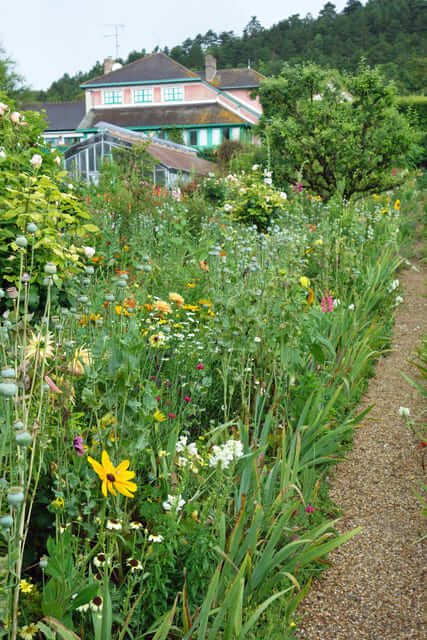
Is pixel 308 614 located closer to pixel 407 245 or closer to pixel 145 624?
pixel 145 624

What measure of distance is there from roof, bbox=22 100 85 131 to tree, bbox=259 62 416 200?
38340 millimetres

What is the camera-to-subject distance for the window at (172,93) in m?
36.1

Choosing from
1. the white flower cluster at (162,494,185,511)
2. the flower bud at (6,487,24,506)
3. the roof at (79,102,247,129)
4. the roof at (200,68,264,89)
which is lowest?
the white flower cluster at (162,494,185,511)

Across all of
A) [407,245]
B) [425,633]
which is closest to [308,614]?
[425,633]

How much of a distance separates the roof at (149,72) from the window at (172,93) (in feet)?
2.19

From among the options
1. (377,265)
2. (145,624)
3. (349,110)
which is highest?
(349,110)

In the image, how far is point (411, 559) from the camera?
2242 millimetres

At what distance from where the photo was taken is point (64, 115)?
152 ft

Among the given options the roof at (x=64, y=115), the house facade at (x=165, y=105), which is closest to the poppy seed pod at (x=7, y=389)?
the house facade at (x=165, y=105)

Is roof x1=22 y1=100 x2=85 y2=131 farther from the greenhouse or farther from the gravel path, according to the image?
the gravel path

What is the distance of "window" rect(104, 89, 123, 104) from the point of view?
3706 centimetres

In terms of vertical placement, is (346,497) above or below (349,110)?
below

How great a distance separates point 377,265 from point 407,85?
76.5 ft

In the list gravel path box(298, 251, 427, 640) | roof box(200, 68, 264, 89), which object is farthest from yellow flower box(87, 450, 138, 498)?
roof box(200, 68, 264, 89)
